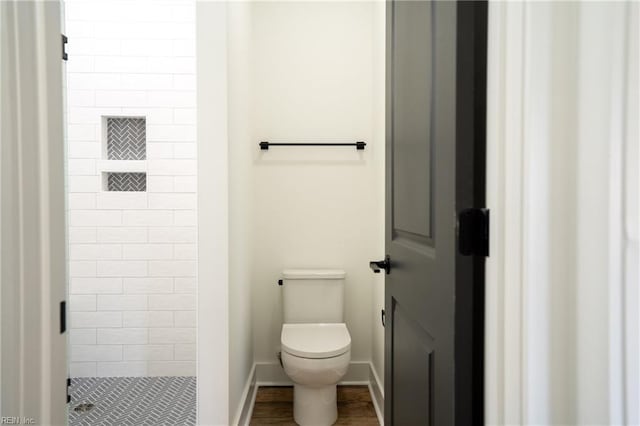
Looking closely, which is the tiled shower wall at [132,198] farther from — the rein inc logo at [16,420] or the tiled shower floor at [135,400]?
the rein inc logo at [16,420]

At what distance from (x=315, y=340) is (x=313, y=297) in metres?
0.36

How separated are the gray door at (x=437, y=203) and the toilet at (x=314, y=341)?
63 centimetres

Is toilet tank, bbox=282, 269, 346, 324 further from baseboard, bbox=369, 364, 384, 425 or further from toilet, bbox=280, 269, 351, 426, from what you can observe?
baseboard, bbox=369, 364, 384, 425

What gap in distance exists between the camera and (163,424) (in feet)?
6.37

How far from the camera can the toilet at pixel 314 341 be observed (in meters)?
Result: 1.78

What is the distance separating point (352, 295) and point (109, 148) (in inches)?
74.4

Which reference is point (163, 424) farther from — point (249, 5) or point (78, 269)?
point (249, 5)

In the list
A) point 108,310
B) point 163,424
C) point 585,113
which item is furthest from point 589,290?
point 108,310

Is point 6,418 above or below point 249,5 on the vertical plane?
below

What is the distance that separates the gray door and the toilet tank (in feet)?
3.41

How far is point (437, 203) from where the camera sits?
82 centimetres

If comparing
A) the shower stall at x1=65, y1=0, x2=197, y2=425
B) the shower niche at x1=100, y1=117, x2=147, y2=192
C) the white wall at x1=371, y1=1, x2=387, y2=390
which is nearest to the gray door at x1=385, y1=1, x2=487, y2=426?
the white wall at x1=371, y1=1, x2=387, y2=390

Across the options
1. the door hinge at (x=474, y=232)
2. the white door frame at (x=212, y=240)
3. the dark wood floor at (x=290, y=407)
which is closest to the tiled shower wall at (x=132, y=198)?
the dark wood floor at (x=290, y=407)

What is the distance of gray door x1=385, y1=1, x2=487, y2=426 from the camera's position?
708 mm
